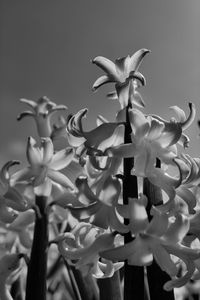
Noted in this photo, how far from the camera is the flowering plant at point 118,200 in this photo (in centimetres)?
100

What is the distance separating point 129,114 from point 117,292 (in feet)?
1.84

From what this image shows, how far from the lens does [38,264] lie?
1.19m

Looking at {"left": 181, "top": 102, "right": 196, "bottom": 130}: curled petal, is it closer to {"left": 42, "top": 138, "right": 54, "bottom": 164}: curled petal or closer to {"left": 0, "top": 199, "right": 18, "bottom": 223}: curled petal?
{"left": 42, "top": 138, "right": 54, "bottom": 164}: curled petal

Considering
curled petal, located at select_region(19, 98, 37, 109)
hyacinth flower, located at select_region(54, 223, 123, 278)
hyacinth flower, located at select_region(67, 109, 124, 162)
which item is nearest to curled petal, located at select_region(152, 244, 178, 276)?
hyacinth flower, located at select_region(54, 223, 123, 278)

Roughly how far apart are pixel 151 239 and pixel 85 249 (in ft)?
0.53

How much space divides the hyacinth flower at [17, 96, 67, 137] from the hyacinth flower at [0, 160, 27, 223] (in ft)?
1.63

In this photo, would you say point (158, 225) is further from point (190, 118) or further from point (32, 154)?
point (32, 154)

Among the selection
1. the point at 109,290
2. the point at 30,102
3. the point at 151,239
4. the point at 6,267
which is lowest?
the point at 109,290

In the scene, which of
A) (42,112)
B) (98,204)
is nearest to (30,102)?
(42,112)

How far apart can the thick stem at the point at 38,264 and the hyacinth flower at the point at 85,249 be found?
0.05 m

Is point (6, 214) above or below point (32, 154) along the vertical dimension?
below

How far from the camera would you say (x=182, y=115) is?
1222mm

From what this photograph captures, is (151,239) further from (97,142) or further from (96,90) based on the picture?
(96,90)

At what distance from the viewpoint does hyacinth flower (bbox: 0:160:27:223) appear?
127 centimetres
